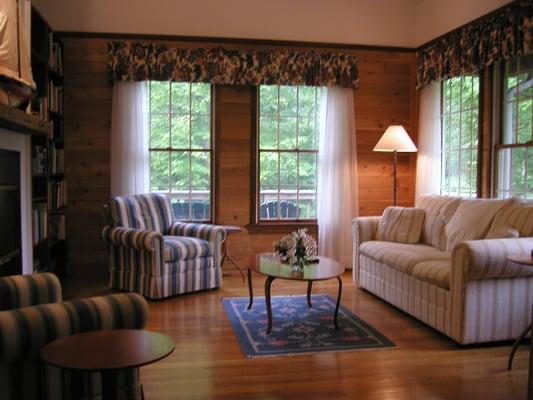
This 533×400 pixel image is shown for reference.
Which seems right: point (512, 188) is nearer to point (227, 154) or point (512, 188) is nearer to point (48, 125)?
point (227, 154)

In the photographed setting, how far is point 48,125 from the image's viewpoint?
4238 millimetres

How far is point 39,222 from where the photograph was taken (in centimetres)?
466

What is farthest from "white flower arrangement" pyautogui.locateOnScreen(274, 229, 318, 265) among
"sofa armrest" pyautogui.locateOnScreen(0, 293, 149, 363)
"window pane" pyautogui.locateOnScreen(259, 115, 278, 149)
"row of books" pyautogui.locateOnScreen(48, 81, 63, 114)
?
"row of books" pyautogui.locateOnScreen(48, 81, 63, 114)

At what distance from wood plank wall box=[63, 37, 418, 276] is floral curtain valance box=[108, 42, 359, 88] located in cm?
17

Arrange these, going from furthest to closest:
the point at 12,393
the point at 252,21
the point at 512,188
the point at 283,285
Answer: the point at 252,21, the point at 283,285, the point at 512,188, the point at 12,393

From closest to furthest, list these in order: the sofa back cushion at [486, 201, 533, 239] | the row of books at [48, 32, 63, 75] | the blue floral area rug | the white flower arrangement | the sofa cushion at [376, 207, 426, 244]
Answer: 1. the blue floral area rug
2. the sofa back cushion at [486, 201, 533, 239]
3. the white flower arrangement
4. the sofa cushion at [376, 207, 426, 244]
5. the row of books at [48, 32, 63, 75]

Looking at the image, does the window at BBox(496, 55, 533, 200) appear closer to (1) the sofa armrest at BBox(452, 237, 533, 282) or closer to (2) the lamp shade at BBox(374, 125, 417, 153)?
(2) the lamp shade at BBox(374, 125, 417, 153)

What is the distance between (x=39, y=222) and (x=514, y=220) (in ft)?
12.6

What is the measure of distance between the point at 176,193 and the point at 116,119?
1011 millimetres

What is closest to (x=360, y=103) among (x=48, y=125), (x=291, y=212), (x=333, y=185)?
(x=333, y=185)

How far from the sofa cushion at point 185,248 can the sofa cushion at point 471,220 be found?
215 cm

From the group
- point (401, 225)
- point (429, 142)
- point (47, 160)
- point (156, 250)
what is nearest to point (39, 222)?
point (47, 160)

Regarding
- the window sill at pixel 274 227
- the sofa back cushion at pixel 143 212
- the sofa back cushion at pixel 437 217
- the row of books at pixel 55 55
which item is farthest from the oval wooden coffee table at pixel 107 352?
the window sill at pixel 274 227

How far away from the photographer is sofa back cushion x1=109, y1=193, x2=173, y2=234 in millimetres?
4953
